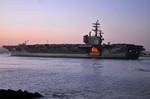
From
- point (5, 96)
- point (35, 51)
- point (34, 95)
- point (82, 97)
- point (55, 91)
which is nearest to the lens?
point (5, 96)

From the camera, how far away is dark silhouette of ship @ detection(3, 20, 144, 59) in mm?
105094

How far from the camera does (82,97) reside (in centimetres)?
2350

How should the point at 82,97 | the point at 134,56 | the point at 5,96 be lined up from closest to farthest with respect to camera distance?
the point at 5,96, the point at 82,97, the point at 134,56

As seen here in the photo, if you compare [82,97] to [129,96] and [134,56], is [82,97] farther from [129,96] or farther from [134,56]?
[134,56]

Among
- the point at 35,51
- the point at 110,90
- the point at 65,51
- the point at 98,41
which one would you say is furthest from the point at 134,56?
the point at 110,90

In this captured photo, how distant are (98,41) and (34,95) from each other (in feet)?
303

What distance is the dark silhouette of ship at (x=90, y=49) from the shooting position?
345ft

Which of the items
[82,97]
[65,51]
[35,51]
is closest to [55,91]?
[82,97]

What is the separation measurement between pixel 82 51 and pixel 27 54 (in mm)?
26438

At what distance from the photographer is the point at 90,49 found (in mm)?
112000

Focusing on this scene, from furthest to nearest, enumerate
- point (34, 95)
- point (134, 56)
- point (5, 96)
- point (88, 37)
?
1. point (88, 37)
2. point (134, 56)
3. point (34, 95)
4. point (5, 96)

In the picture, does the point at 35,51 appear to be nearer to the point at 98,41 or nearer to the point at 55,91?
the point at 98,41

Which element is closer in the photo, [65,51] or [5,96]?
[5,96]

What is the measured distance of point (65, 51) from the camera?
11800 centimetres
